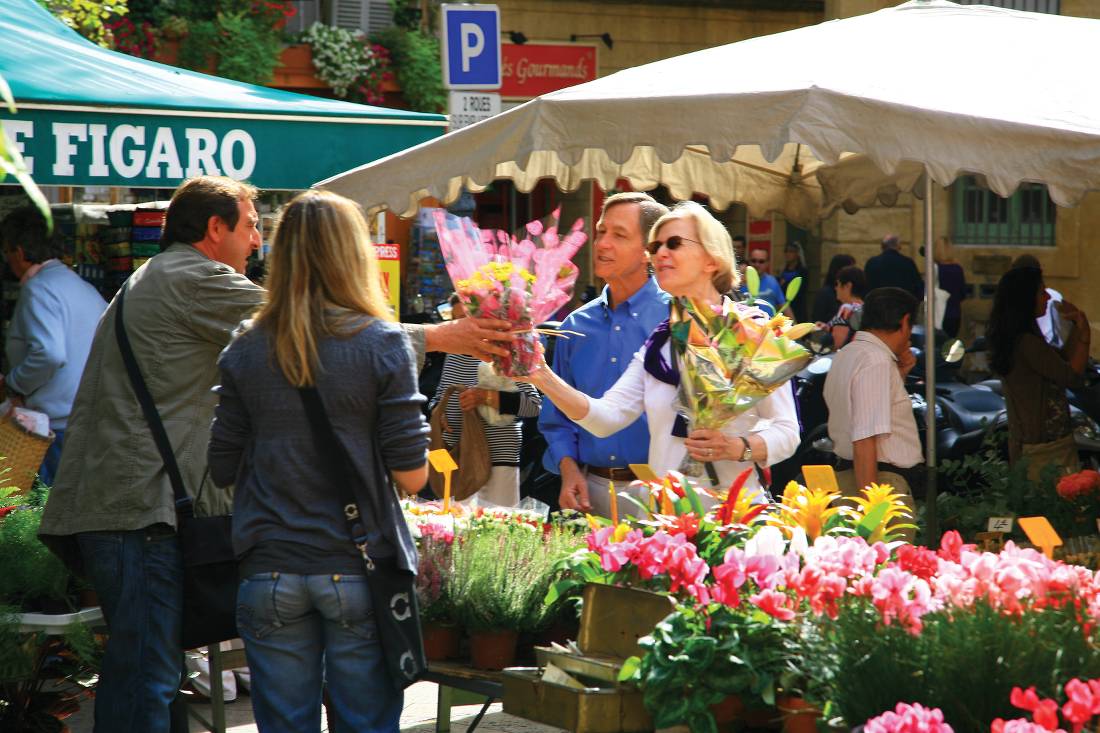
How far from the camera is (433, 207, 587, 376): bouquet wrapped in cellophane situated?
3809mm

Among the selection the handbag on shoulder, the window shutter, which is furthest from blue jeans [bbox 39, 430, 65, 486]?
the window shutter

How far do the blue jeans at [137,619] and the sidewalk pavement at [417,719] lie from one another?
139 cm

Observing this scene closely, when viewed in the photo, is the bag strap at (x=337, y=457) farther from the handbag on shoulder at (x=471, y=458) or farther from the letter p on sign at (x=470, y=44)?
the letter p on sign at (x=470, y=44)

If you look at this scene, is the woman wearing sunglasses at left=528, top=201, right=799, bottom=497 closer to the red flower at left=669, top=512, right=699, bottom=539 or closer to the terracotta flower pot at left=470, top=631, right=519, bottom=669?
the red flower at left=669, top=512, right=699, bottom=539

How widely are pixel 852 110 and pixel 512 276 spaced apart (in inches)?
46.9

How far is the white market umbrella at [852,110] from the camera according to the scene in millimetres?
4133

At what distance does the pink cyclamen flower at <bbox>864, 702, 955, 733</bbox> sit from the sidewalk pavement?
2.70m

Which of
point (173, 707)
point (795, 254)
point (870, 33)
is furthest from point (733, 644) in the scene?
point (795, 254)

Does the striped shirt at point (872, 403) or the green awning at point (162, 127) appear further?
the striped shirt at point (872, 403)

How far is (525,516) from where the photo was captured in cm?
429

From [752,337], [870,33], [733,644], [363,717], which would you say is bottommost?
[363,717]

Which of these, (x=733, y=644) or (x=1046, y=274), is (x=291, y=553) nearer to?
(x=733, y=644)

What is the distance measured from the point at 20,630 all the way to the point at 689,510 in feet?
6.70

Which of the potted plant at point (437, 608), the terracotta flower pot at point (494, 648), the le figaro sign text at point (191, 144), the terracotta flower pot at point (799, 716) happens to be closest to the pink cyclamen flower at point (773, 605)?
the terracotta flower pot at point (799, 716)
